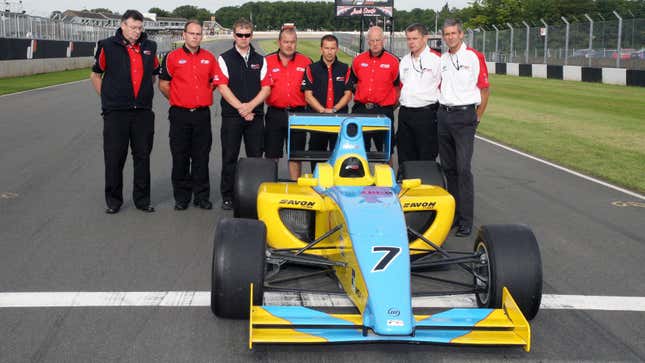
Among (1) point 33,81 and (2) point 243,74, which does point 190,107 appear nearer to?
(2) point 243,74

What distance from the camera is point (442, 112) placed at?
28.6 feet

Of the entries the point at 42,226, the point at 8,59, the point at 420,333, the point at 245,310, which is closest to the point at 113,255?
the point at 42,226

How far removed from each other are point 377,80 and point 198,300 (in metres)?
4.47

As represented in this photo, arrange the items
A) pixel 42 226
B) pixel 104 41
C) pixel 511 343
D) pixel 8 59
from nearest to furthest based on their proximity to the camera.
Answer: pixel 511 343 → pixel 42 226 → pixel 104 41 → pixel 8 59

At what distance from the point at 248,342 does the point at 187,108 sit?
4.74m

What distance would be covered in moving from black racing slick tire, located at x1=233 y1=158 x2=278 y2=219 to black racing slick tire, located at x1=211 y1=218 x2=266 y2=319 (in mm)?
2561

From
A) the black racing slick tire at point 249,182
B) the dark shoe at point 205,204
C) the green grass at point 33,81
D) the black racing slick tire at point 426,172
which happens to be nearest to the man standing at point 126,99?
the dark shoe at point 205,204

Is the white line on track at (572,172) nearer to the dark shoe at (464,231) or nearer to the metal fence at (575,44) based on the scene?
the dark shoe at (464,231)

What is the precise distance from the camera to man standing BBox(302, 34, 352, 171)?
9.80 meters

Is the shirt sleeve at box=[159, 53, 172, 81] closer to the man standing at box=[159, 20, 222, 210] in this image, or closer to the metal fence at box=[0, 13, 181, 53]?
the man standing at box=[159, 20, 222, 210]

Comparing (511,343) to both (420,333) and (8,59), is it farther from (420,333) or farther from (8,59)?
(8,59)

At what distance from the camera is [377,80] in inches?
387

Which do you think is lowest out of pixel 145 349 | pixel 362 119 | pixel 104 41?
pixel 145 349

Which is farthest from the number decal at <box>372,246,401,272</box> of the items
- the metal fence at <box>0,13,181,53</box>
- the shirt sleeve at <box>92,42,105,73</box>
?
the metal fence at <box>0,13,181,53</box>
